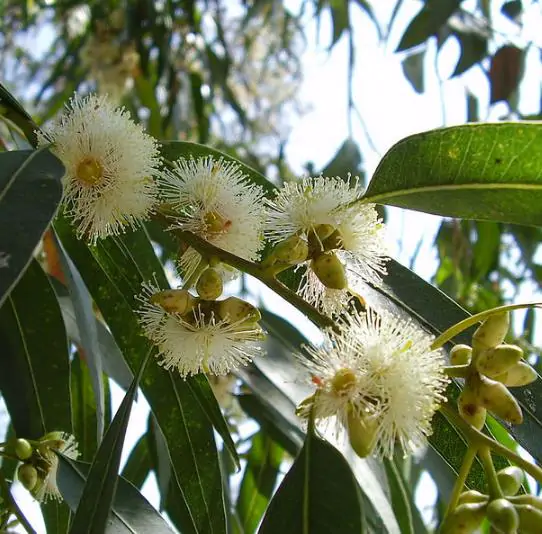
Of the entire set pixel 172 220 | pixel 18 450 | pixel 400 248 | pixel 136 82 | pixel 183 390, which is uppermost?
pixel 136 82

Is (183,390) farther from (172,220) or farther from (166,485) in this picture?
(166,485)

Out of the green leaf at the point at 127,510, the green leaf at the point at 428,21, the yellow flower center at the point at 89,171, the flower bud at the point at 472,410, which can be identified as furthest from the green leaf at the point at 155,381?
the green leaf at the point at 428,21

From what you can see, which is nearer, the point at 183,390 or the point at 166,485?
the point at 183,390

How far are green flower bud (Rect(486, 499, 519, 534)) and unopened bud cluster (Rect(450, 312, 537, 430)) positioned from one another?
0.09m

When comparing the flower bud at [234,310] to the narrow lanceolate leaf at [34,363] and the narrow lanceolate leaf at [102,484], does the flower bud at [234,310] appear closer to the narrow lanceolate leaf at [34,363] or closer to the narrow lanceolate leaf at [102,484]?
the narrow lanceolate leaf at [102,484]

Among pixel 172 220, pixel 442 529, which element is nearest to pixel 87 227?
pixel 172 220

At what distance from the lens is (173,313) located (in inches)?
30.8

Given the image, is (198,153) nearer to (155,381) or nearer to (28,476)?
(155,381)

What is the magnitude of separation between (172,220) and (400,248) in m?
1.69

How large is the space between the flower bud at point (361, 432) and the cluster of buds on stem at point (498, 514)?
8 cm

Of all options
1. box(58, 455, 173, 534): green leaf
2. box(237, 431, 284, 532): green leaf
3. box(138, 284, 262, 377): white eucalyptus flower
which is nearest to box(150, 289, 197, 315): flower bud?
box(138, 284, 262, 377): white eucalyptus flower

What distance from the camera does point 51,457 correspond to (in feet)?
3.38

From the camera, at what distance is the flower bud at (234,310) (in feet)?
2.56

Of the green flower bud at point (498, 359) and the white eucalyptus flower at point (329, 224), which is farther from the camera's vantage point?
the white eucalyptus flower at point (329, 224)
